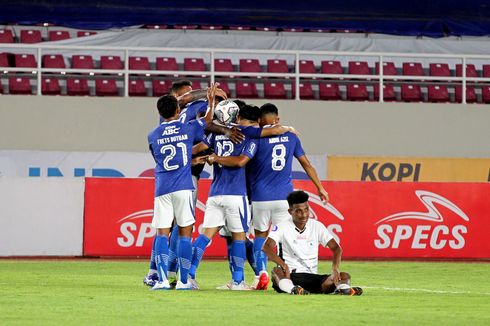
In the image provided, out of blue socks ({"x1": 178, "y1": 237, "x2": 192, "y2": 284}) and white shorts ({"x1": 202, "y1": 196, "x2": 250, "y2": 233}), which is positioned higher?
white shorts ({"x1": 202, "y1": 196, "x2": 250, "y2": 233})

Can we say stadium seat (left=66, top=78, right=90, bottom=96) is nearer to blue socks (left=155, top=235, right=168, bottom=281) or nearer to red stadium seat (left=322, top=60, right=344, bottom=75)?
red stadium seat (left=322, top=60, right=344, bottom=75)

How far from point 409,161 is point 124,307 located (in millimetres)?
15367

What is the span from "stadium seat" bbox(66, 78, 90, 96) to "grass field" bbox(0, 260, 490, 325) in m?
10.3

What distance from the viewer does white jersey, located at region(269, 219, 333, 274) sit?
1184 centimetres

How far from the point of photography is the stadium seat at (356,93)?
90.3 ft

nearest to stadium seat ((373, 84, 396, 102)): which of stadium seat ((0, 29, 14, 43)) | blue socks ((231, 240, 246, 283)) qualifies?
stadium seat ((0, 29, 14, 43))

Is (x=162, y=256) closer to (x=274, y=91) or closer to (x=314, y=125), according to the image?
(x=314, y=125)

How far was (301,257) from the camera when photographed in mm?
11828

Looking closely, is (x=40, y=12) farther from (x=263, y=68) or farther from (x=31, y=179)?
(x=31, y=179)

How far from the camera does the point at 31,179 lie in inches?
808

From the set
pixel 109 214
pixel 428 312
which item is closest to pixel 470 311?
pixel 428 312

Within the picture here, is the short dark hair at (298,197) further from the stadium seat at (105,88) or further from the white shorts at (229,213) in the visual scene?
the stadium seat at (105,88)

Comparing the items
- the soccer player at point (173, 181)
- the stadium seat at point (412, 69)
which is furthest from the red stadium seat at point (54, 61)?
the soccer player at point (173, 181)

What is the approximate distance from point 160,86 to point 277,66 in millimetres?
3004
